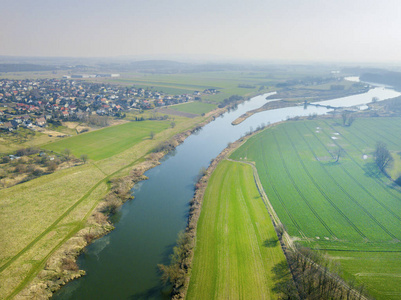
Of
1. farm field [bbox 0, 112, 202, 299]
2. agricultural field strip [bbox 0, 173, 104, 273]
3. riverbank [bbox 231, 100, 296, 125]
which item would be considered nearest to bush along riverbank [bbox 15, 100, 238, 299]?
farm field [bbox 0, 112, 202, 299]

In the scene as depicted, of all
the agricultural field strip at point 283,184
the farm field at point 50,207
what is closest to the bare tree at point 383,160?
the agricultural field strip at point 283,184

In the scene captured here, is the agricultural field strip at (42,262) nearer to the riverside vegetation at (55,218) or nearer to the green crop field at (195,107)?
the riverside vegetation at (55,218)

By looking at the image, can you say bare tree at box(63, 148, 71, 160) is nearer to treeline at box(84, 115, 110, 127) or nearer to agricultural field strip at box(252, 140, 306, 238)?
treeline at box(84, 115, 110, 127)

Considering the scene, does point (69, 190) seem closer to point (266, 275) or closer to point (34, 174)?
point (34, 174)

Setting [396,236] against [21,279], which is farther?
[396,236]

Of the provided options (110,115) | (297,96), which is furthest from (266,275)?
(297,96)

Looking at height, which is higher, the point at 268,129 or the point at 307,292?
the point at 268,129
